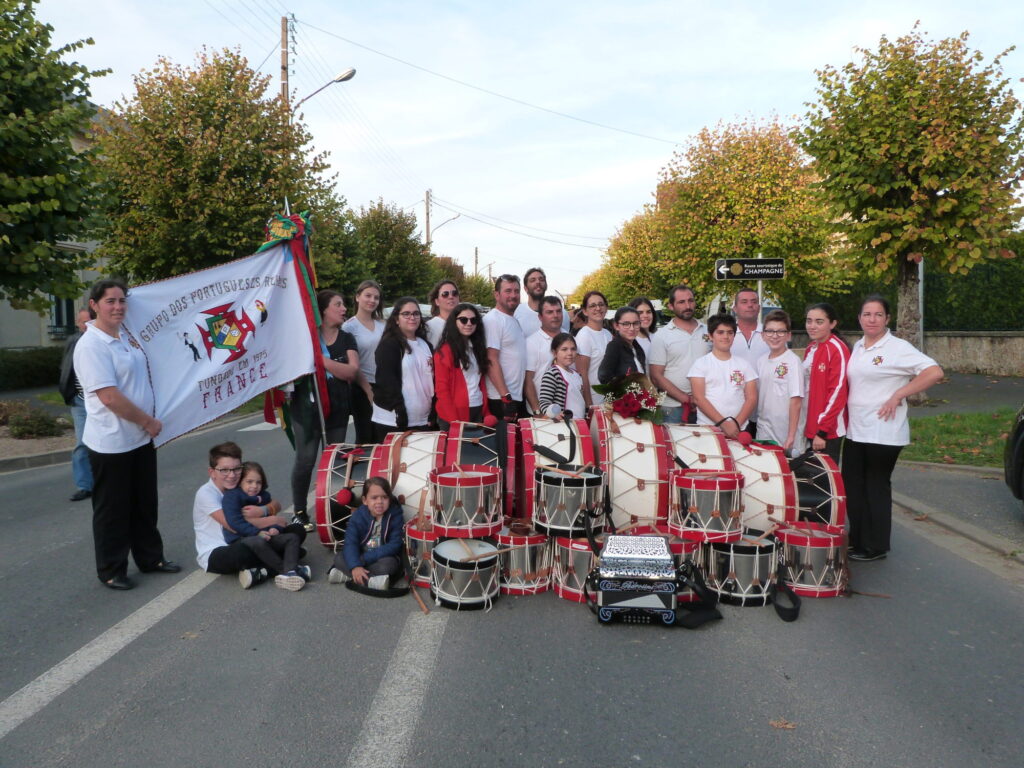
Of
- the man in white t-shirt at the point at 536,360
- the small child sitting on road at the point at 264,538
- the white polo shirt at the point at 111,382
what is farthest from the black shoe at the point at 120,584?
the man in white t-shirt at the point at 536,360

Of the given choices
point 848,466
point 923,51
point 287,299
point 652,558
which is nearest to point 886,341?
point 848,466

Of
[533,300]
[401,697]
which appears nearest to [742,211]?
[533,300]

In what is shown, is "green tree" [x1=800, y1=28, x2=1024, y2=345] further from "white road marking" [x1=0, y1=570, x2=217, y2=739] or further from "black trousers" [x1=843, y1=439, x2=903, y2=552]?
"white road marking" [x1=0, y1=570, x2=217, y2=739]

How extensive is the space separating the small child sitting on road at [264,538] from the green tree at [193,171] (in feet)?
48.2

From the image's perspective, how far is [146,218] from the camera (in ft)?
62.8

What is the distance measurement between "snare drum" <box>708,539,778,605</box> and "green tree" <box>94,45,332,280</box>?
16764 millimetres

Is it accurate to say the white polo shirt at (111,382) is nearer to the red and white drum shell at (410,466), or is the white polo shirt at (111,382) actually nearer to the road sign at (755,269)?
the red and white drum shell at (410,466)

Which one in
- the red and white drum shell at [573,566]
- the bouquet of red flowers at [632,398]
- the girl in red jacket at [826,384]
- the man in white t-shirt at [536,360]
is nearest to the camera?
the red and white drum shell at [573,566]

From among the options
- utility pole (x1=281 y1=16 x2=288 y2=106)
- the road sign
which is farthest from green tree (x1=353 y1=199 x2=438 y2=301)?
the road sign

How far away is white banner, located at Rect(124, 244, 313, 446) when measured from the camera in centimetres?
571

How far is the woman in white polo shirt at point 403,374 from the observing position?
6480 mm

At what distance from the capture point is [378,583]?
5191 millimetres

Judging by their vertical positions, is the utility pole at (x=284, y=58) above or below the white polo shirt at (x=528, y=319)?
above

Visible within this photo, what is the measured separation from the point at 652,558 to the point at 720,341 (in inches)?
91.6
